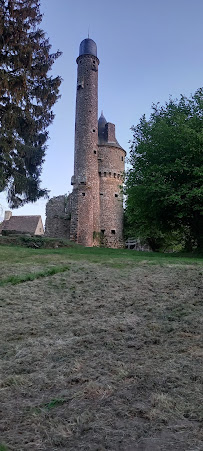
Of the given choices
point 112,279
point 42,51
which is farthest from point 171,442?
point 42,51

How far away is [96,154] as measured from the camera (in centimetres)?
3444

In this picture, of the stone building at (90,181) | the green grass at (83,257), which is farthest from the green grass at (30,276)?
the stone building at (90,181)

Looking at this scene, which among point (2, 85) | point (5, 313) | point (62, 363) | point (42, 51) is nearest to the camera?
point (62, 363)

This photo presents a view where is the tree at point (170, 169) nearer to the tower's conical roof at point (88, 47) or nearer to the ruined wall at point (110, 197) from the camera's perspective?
the ruined wall at point (110, 197)

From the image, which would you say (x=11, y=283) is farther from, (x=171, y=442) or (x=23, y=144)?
(x=23, y=144)

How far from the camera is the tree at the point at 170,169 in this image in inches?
693

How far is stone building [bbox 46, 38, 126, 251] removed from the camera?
103ft

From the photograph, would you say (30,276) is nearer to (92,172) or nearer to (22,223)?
(92,172)

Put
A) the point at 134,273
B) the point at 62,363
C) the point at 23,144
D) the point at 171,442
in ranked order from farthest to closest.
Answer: the point at 23,144
the point at 134,273
the point at 62,363
the point at 171,442

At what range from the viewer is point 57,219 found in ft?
112

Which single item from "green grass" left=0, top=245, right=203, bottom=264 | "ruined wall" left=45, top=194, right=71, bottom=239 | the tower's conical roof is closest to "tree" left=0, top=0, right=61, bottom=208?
"green grass" left=0, top=245, right=203, bottom=264

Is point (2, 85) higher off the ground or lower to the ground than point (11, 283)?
higher

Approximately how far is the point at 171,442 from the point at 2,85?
1196cm

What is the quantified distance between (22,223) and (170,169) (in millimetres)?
34107
